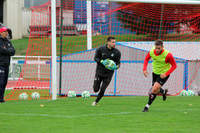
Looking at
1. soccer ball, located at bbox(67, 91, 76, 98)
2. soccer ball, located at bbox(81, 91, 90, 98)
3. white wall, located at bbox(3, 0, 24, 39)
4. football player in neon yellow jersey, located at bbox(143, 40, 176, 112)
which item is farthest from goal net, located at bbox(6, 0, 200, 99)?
white wall, located at bbox(3, 0, 24, 39)

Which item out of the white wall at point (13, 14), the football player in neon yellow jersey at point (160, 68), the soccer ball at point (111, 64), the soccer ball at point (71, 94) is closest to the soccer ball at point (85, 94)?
the soccer ball at point (71, 94)

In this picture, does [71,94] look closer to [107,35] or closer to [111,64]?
[107,35]

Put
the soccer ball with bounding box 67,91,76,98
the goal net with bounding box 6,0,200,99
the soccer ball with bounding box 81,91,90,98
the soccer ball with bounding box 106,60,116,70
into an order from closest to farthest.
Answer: the soccer ball with bounding box 106,60,116,70 < the soccer ball with bounding box 81,91,90,98 < the soccer ball with bounding box 67,91,76,98 < the goal net with bounding box 6,0,200,99

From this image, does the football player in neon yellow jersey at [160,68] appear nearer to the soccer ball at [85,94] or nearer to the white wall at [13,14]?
the soccer ball at [85,94]

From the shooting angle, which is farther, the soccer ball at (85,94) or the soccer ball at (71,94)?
the soccer ball at (71,94)

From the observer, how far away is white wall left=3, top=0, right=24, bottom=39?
4566 centimetres

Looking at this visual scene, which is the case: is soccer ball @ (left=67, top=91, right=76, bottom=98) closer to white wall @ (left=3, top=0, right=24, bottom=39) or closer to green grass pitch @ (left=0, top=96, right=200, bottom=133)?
green grass pitch @ (left=0, top=96, right=200, bottom=133)

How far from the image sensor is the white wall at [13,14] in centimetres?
4566

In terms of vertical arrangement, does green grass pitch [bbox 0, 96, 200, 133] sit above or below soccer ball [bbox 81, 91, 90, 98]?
above

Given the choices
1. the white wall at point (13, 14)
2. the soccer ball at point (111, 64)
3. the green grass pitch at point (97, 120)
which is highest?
the white wall at point (13, 14)

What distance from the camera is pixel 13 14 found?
4678 cm

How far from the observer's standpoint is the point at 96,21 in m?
18.6

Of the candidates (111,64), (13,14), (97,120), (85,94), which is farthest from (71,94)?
(13,14)

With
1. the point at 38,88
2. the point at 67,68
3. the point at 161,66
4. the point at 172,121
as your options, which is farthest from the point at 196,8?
the point at 172,121
